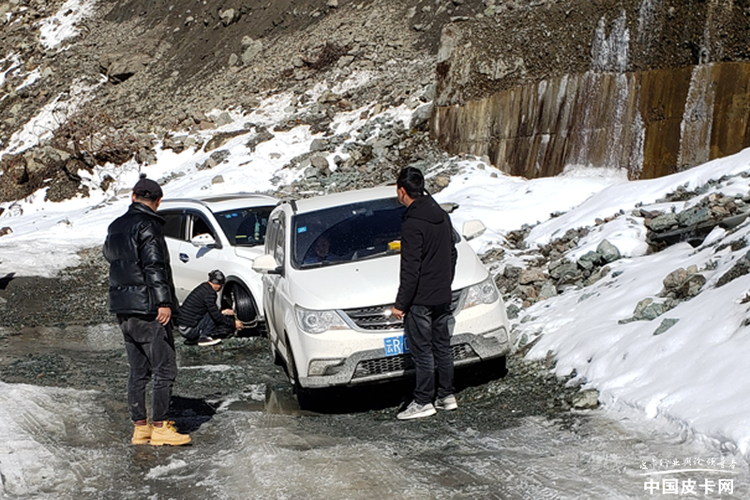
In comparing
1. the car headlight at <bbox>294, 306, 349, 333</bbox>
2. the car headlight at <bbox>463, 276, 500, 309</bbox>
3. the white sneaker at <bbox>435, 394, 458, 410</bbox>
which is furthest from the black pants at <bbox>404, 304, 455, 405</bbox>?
the car headlight at <bbox>294, 306, 349, 333</bbox>

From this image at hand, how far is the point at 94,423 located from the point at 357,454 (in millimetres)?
2336

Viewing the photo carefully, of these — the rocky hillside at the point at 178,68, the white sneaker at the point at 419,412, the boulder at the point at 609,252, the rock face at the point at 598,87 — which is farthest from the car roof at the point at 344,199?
the rocky hillside at the point at 178,68

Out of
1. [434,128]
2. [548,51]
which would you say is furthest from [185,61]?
[548,51]

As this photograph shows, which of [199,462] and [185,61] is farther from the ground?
[185,61]

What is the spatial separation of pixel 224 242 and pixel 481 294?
4489mm

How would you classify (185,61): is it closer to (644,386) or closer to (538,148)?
(538,148)

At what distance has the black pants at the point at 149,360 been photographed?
18.9ft

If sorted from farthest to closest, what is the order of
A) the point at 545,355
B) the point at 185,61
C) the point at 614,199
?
the point at 185,61
the point at 614,199
the point at 545,355

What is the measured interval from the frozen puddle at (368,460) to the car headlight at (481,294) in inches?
Result: 36.3

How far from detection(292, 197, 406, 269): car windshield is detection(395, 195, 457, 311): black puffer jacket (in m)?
1.32

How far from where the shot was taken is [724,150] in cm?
1210

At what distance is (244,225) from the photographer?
35.3 feet

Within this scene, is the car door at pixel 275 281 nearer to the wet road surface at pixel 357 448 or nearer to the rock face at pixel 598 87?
the wet road surface at pixel 357 448

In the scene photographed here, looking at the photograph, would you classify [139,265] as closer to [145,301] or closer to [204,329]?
[145,301]
